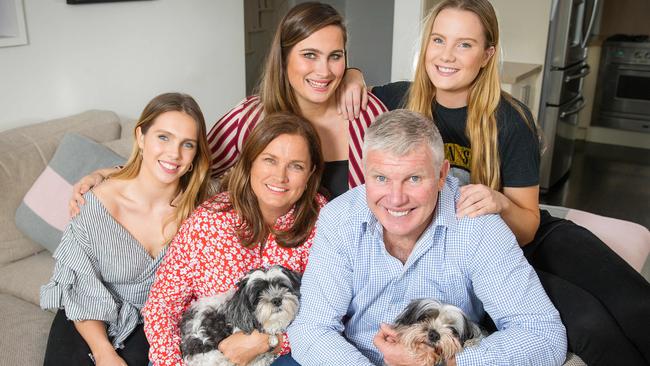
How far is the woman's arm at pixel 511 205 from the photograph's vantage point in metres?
1.62

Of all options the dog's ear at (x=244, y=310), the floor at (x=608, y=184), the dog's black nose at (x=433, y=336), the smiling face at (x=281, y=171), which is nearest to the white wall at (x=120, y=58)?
the smiling face at (x=281, y=171)

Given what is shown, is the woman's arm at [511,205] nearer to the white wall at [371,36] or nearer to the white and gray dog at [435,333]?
the white and gray dog at [435,333]

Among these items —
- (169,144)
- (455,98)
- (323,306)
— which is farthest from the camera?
(455,98)

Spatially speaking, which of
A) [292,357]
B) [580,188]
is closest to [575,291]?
[292,357]

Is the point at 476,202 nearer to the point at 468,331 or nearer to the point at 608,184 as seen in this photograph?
the point at 468,331

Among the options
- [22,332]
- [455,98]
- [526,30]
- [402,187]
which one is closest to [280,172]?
[402,187]

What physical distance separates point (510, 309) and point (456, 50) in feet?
2.91

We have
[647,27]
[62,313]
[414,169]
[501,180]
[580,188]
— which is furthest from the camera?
[647,27]

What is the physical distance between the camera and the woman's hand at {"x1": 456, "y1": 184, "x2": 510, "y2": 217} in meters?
1.61

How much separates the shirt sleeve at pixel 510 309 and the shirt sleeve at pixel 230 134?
0.96 metres

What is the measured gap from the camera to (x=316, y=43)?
198 centimetres

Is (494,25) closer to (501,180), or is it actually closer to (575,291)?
(501,180)

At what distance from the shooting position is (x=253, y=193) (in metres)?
1.83

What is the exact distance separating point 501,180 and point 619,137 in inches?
207
